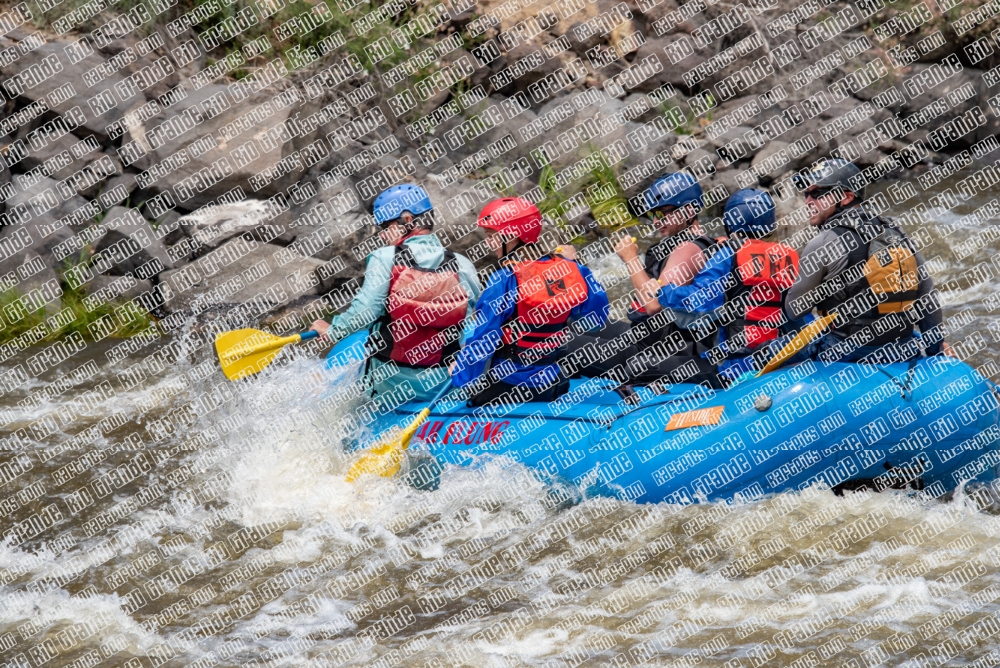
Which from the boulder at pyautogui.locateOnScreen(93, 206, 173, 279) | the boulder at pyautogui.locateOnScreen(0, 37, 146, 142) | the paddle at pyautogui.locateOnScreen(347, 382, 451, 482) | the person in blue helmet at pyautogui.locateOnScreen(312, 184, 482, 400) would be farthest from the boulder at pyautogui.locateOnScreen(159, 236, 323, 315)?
the paddle at pyautogui.locateOnScreen(347, 382, 451, 482)

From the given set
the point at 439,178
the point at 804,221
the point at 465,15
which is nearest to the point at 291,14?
the point at 465,15

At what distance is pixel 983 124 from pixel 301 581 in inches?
347

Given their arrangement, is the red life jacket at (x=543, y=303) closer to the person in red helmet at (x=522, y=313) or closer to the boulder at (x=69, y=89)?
the person in red helmet at (x=522, y=313)

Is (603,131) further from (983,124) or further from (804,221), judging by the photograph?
(983,124)

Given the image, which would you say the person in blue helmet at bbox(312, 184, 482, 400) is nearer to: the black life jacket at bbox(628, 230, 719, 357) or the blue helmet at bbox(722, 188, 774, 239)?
the black life jacket at bbox(628, 230, 719, 357)

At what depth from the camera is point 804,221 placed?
927cm

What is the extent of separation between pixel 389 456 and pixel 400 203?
1281 mm

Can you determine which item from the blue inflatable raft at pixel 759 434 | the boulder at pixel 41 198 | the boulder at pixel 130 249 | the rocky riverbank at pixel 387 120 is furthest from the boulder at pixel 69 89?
the blue inflatable raft at pixel 759 434

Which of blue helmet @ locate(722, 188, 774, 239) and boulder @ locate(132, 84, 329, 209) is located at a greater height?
boulder @ locate(132, 84, 329, 209)

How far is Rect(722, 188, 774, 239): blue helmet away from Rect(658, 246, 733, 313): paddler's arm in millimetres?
129

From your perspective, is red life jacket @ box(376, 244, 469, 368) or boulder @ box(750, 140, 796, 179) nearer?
red life jacket @ box(376, 244, 469, 368)

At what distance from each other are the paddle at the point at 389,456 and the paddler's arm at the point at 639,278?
112 centimetres

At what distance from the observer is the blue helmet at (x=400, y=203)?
5051 mm

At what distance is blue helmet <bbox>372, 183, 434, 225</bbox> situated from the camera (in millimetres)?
5051
